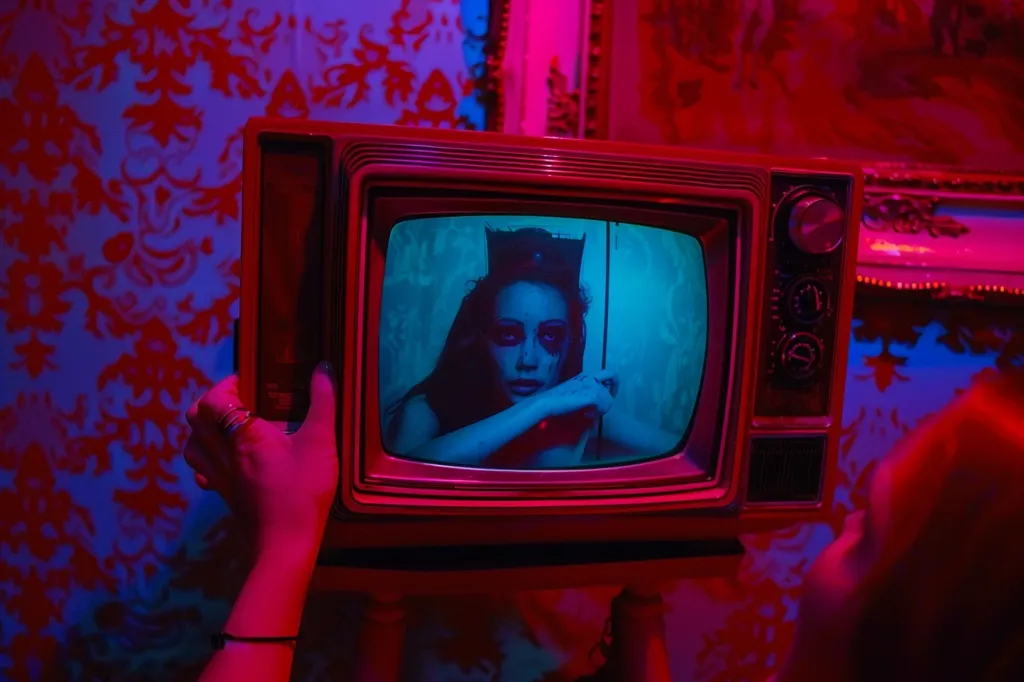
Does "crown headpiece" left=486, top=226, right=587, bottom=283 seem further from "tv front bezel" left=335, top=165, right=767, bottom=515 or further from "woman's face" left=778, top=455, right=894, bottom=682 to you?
"woman's face" left=778, top=455, right=894, bottom=682

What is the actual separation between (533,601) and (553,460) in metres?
0.48

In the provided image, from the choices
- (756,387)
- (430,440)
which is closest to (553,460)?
(430,440)

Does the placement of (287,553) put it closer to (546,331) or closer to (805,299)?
(546,331)

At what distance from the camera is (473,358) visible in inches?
25.3

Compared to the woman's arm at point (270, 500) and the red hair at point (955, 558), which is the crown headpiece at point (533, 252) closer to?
the woman's arm at point (270, 500)

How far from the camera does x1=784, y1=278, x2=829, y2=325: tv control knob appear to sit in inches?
27.1

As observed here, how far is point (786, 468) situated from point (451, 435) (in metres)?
0.37

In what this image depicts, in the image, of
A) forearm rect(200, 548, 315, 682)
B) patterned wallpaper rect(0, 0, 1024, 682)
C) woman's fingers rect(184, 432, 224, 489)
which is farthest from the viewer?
patterned wallpaper rect(0, 0, 1024, 682)

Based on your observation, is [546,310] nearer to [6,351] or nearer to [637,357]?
[637,357]

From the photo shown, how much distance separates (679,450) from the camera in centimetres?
72

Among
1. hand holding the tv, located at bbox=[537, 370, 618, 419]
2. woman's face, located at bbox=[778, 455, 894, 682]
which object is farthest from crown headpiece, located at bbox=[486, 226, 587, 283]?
woman's face, located at bbox=[778, 455, 894, 682]

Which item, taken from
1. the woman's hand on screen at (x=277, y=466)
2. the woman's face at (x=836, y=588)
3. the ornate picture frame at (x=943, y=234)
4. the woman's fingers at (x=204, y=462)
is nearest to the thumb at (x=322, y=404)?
the woman's hand on screen at (x=277, y=466)

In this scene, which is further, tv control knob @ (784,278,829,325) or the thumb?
tv control knob @ (784,278,829,325)

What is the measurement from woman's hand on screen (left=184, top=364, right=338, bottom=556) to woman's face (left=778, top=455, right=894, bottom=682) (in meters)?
0.38
